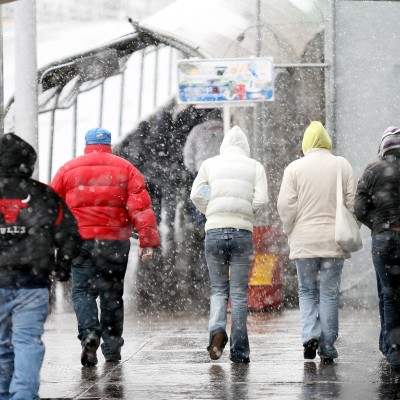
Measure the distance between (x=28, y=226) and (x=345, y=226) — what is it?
3252 millimetres

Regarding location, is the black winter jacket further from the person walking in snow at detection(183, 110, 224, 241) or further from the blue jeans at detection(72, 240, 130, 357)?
the person walking in snow at detection(183, 110, 224, 241)

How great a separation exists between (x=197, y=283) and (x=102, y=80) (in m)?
3.84

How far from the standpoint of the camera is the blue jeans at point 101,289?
366 inches

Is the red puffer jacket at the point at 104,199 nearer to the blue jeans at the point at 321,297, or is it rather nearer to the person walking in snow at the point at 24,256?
the blue jeans at the point at 321,297

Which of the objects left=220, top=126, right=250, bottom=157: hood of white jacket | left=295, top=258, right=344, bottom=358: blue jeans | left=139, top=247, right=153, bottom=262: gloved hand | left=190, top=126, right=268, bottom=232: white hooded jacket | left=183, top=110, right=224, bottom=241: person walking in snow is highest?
left=183, top=110, right=224, bottom=241: person walking in snow

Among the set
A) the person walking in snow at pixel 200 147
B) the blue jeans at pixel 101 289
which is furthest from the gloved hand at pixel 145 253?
the person walking in snow at pixel 200 147

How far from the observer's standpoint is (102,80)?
19.4 metres

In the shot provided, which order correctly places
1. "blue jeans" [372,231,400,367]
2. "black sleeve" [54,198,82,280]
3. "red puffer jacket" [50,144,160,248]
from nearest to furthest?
1. "black sleeve" [54,198,82,280]
2. "blue jeans" [372,231,400,367]
3. "red puffer jacket" [50,144,160,248]

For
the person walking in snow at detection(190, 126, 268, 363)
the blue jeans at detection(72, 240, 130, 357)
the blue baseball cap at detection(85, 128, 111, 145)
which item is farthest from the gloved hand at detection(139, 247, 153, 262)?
the blue baseball cap at detection(85, 128, 111, 145)

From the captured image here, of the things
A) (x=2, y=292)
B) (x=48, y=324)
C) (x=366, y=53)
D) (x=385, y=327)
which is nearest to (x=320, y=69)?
(x=366, y=53)

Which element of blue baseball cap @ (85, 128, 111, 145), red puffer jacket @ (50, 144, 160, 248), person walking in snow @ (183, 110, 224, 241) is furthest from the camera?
person walking in snow @ (183, 110, 224, 241)

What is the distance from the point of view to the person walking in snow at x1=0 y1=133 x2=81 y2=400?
664 centimetres

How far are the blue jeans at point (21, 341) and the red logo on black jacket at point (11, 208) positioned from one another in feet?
1.25

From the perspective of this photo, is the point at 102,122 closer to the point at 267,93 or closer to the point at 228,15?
the point at 228,15
